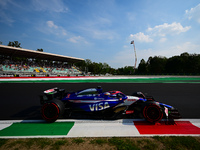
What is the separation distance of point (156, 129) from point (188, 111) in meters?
2.26

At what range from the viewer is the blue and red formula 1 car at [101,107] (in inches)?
121

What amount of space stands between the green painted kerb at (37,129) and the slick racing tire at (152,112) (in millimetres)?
2295

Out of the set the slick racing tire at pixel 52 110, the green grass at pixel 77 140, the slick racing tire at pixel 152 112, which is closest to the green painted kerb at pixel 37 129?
the slick racing tire at pixel 52 110

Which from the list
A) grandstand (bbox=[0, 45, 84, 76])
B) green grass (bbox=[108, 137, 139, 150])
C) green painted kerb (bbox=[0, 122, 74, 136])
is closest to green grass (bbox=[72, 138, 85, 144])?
green painted kerb (bbox=[0, 122, 74, 136])

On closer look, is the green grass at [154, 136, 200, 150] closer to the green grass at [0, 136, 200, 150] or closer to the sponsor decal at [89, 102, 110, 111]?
the green grass at [0, 136, 200, 150]

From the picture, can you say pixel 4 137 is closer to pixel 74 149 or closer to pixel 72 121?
pixel 72 121

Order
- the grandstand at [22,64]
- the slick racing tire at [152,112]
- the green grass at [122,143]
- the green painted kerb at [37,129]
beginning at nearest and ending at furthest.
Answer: the green grass at [122,143]
the green painted kerb at [37,129]
the slick racing tire at [152,112]
the grandstand at [22,64]

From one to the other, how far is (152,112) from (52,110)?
124 inches

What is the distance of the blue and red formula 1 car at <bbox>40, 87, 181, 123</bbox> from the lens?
306 cm

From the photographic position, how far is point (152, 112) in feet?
10.1

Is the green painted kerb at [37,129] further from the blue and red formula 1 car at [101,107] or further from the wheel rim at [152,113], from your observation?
the wheel rim at [152,113]

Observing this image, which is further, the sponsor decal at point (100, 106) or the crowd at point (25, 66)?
the crowd at point (25, 66)

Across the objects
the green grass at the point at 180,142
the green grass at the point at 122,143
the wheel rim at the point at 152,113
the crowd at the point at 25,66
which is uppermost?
the crowd at the point at 25,66

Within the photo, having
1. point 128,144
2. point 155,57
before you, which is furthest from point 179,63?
point 128,144
